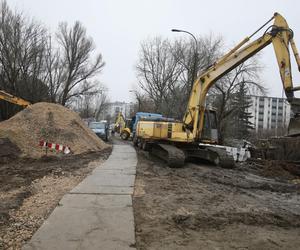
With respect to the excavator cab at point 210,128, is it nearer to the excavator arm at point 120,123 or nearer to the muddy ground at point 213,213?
the muddy ground at point 213,213

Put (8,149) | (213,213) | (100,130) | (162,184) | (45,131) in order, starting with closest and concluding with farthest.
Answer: (213,213), (162,184), (8,149), (45,131), (100,130)

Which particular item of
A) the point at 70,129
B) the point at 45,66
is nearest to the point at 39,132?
the point at 70,129

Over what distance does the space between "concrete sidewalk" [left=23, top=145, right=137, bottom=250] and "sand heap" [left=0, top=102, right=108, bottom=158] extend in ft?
37.2

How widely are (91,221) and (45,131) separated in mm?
16699

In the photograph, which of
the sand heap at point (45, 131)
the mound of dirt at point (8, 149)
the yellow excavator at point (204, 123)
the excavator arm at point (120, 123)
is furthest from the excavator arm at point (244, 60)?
the excavator arm at point (120, 123)

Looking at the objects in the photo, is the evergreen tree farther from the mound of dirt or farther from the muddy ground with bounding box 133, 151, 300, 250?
the muddy ground with bounding box 133, 151, 300, 250

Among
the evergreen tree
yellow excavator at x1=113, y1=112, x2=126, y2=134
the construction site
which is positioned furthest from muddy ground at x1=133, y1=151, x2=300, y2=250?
yellow excavator at x1=113, y1=112, x2=126, y2=134

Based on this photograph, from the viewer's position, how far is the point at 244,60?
55.6ft

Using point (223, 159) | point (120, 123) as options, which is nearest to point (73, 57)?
point (120, 123)

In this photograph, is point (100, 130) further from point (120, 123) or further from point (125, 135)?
point (120, 123)

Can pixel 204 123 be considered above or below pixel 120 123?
below

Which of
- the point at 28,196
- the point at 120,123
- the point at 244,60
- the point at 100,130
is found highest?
the point at 244,60

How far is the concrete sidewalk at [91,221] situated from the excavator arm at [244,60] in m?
6.04

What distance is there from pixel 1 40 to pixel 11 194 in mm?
34679
